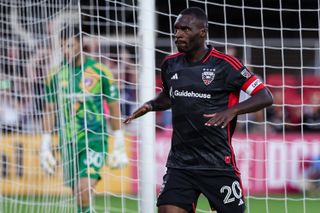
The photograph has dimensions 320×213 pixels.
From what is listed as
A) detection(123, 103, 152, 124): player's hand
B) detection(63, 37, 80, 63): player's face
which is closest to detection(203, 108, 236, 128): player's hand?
detection(123, 103, 152, 124): player's hand

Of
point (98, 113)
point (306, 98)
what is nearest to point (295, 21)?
point (306, 98)

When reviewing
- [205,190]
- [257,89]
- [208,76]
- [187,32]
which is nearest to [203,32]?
[187,32]

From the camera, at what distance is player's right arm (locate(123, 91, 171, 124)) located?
20.5ft

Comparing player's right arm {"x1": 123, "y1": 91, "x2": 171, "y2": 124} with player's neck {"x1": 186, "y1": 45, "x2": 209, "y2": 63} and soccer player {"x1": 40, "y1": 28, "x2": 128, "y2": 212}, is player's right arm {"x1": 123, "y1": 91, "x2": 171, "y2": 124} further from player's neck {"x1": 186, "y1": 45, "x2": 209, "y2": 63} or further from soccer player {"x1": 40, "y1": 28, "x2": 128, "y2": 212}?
soccer player {"x1": 40, "y1": 28, "x2": 128, "y2": 212}

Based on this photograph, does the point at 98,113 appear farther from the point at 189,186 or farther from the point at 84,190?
the point at 189,186

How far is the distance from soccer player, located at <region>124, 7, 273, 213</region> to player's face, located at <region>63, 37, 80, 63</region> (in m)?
2.71

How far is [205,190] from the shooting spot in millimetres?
5945

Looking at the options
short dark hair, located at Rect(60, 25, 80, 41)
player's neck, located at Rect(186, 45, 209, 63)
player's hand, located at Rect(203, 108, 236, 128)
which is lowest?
player's hand, located at Rect(203, 108, 236, 128)

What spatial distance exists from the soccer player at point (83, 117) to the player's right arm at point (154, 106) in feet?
7.16

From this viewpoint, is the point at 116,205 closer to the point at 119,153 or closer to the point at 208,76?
the point at 119,153

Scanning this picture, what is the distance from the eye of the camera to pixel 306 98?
544 inches

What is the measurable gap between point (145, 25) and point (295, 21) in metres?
10.8

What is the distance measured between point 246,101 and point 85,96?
3219 mm

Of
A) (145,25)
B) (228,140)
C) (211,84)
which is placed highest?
(145,25)
